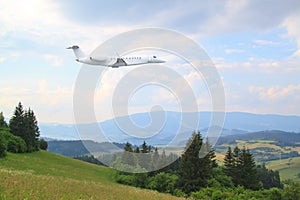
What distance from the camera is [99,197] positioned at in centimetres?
1560

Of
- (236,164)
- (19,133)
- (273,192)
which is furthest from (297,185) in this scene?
(19,133)

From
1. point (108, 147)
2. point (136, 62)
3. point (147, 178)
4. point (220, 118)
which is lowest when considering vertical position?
point (147, 178)

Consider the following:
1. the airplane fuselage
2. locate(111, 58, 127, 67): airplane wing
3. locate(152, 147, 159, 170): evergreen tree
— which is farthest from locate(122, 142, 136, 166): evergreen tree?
locate(111, 58, 127, 67): airplane wing

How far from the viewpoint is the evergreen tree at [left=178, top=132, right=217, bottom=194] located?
5525 centimetres

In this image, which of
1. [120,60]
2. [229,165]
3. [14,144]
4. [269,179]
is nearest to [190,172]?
[229,165]

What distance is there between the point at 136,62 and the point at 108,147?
32.1 ft

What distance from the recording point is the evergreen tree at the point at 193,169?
55.2 meters

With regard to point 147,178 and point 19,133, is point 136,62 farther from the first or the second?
point 19,133

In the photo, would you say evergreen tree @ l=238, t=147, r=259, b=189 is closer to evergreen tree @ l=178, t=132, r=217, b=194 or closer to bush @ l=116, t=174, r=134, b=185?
→ evergreen tree @ l=178, t=132, r=217, b=194

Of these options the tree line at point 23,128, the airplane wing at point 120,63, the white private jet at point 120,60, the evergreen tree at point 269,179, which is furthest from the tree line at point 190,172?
the evergreen tree at point 269,179

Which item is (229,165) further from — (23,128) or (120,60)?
(23,128)

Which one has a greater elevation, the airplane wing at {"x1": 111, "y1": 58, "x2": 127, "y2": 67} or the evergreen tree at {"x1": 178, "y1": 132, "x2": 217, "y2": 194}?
the airplane wing at {"x1": 111, "y1": 58, "x2": 127, "y2": 67}

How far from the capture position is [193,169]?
56062mm

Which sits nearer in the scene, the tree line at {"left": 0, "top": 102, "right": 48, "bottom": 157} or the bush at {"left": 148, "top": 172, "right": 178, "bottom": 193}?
the bush at {"left": 148, "top": 172, "right": 178, "bottom": 193}
